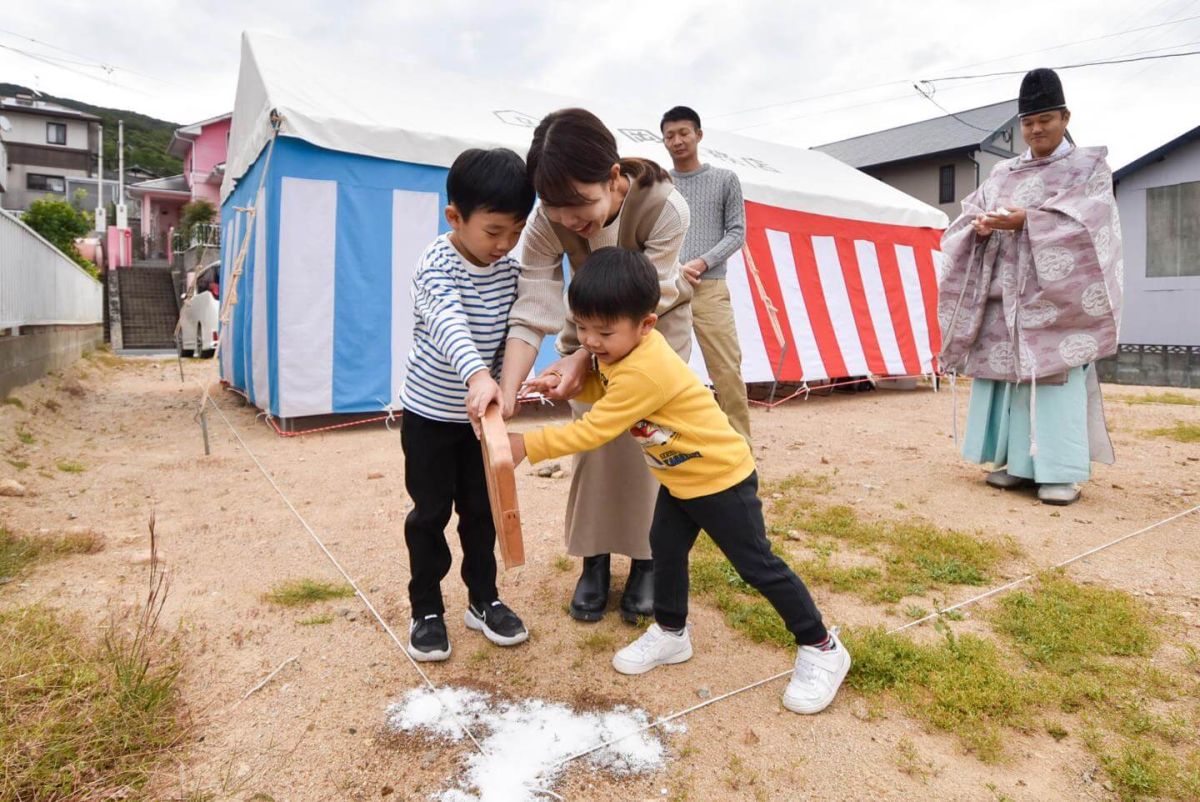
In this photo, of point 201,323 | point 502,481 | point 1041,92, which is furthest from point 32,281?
point 1041,92

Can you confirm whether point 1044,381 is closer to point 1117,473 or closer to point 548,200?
point 1117,473

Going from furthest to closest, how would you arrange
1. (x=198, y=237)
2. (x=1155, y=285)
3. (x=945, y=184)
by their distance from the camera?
(x=945, y=184)
(x=198, y=237)
(x=1155, y=285)

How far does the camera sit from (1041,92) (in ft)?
9.41

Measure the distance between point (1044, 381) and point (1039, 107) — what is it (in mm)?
1146

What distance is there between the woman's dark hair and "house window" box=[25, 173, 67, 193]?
1583 inches

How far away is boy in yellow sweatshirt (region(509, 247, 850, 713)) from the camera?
1.42 meters

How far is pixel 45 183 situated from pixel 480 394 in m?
40.8

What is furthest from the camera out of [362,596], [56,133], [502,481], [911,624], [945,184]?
[56,133]

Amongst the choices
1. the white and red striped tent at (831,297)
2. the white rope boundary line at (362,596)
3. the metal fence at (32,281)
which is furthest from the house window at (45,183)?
the white and red striped tent at (831,297)

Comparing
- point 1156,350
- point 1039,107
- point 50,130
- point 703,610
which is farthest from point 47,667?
point 50,130

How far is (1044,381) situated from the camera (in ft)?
10.1

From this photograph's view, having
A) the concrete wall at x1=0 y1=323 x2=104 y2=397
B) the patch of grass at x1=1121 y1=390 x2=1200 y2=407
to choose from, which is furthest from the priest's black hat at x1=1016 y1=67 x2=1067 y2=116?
the concrete wall at x1=0 y1=323 x2=104 y2=397

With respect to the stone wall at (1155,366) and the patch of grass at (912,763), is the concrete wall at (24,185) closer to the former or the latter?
the stone wall at (1155,366)

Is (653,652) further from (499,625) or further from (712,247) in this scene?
(712,247)
